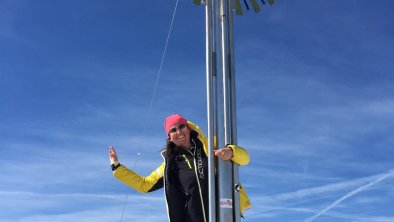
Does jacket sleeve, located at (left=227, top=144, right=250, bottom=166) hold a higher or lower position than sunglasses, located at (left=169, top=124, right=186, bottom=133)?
lower

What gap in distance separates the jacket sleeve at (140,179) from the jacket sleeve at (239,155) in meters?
1.68

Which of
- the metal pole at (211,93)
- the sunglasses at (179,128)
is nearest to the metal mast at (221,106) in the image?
the metal pole at (211,93)

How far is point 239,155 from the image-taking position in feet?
21.8

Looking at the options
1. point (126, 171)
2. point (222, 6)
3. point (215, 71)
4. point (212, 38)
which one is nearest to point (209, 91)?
point (215, 71)

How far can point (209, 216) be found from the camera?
6.54m

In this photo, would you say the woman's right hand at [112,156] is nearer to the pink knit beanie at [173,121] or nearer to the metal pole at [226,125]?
the pink knit beanie at [173,121]

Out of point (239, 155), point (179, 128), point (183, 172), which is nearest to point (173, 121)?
point (179, 128)

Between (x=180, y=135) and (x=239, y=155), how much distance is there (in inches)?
50.7

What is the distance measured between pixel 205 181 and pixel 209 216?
0.67 meters

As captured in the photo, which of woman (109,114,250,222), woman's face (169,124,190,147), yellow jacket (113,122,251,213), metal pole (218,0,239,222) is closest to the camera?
metal pole (218,0,239,222)

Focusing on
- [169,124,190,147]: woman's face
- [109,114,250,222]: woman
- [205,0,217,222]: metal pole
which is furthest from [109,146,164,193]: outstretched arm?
[205,0,217,222]: metal pole

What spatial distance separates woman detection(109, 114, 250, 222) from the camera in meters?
6.96

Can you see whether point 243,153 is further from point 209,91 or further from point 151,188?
point 151,188

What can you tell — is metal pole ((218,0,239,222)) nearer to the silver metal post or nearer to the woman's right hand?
the silver metal post
